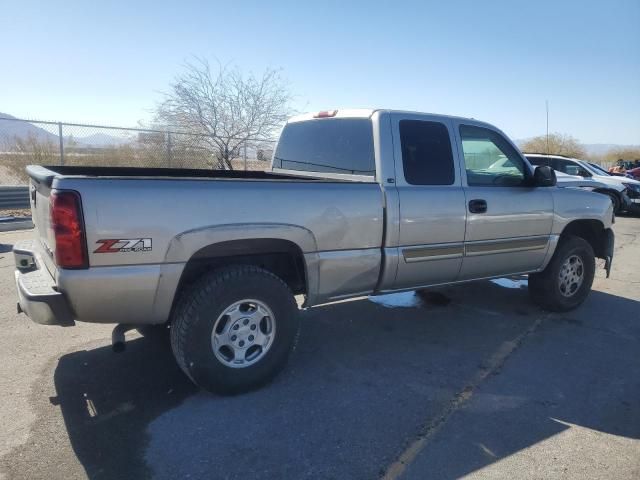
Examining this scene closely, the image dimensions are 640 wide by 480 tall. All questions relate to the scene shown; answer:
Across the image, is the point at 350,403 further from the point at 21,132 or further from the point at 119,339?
the point at 21,132

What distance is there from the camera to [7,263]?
6.46m

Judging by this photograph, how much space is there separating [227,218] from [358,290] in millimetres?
→ 1299

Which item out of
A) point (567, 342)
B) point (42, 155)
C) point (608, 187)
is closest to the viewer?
point (567, 342)

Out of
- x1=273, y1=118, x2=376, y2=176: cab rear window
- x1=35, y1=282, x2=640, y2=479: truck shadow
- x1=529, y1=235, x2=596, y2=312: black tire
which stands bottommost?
x1=35, y1=282, x2=640, y2=479: truck shadow

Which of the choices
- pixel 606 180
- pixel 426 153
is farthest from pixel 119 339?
pixel 606 180

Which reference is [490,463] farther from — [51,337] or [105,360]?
[51,337]

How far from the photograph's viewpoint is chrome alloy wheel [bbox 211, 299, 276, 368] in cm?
322

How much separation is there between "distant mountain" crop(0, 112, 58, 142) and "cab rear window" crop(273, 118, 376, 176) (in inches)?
334

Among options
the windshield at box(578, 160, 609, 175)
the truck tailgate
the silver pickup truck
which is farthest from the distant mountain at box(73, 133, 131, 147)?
the windshield at box(578, 160, 609, 175)

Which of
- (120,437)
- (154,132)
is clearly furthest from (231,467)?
(154,132)

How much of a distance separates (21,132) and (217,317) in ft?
35.5

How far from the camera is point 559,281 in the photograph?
525 centimetres

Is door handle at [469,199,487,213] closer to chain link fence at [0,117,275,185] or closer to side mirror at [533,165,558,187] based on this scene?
side mirror at [533,165,558,187]

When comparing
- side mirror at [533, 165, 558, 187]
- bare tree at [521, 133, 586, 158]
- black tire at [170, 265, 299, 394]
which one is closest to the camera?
black tire at [170, 265, 299, 394]
